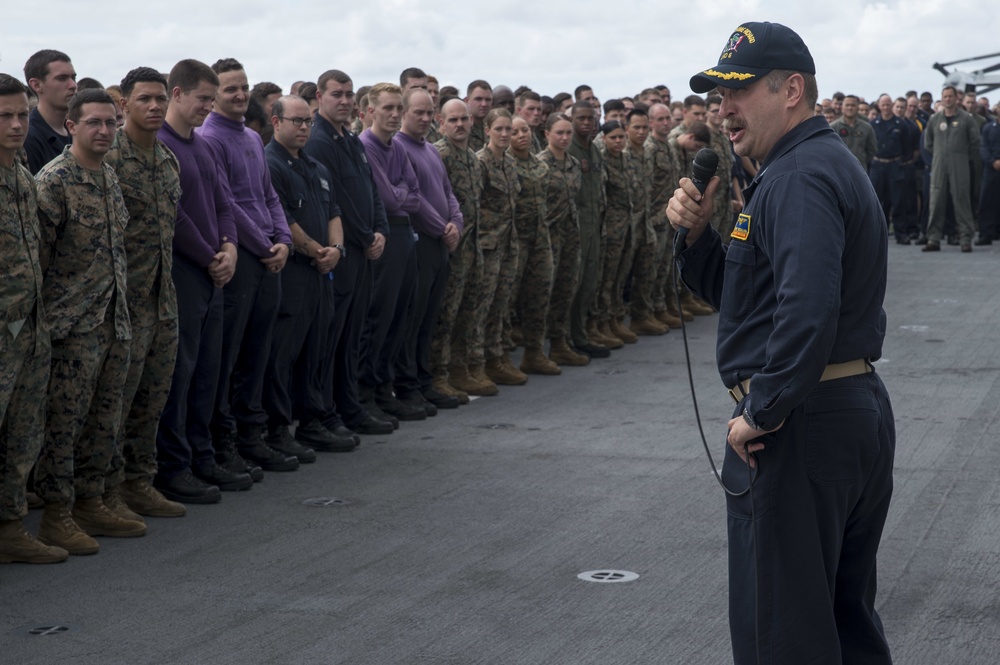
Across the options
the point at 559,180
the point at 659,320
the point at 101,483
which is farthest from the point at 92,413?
the point at 659,320

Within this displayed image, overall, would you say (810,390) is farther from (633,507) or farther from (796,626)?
(633,507)

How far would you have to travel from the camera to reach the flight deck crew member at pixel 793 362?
2662 mm

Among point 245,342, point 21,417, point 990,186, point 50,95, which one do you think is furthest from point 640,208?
point 990,186

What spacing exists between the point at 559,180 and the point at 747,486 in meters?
6.59

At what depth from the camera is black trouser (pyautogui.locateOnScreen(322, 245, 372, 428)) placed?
7.08 metres

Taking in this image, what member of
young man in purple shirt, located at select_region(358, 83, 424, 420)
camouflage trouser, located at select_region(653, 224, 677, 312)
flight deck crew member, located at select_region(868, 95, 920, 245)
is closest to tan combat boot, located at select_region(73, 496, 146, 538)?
young man in purple shirt, located at select_region(358, 83, 424, 420)

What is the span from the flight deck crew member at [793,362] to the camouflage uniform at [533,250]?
5.98 meters

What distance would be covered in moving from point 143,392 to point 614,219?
542cm

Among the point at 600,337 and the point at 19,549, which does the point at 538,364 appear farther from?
the point at 19,549

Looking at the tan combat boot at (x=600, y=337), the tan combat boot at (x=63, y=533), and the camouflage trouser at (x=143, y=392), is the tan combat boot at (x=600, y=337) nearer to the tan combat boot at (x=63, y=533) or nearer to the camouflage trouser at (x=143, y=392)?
the camouflage trouser at (x=143, y=392)

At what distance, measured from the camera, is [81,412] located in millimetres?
5125

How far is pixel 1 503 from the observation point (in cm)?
489

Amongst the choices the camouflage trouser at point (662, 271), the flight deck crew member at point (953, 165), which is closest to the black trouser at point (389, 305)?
the camouflage trouser at point (662, 271)

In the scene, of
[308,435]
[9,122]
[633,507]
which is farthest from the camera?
[308,435]
